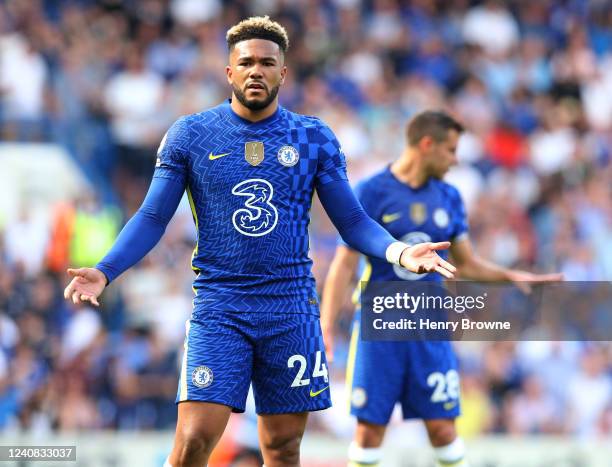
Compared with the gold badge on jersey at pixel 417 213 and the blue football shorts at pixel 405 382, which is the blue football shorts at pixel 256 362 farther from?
the gold badge on jersey at pixel 417 213

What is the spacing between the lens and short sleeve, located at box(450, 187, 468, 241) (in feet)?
26.3

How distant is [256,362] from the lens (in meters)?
5.82

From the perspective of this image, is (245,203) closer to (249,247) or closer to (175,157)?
(249,247)

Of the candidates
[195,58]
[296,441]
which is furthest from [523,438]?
[195,58]

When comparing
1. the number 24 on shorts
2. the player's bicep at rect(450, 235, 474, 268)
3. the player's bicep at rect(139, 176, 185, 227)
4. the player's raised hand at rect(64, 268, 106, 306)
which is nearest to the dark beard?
the player's bicep at rect(139, 176, 185, 227)

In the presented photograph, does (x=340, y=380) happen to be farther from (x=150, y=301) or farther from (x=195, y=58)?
(x=195, y=58)

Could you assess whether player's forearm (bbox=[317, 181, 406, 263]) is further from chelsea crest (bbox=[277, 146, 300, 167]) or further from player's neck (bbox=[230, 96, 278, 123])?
player's neck (bbox=[230, 96, 278, 123])

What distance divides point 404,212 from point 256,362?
2.36m

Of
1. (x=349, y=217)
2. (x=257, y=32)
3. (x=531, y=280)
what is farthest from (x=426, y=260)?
(x=531, y=280)

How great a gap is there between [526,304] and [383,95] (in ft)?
27.5

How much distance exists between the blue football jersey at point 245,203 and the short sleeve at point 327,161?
50mm

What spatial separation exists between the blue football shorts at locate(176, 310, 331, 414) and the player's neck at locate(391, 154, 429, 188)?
233cm

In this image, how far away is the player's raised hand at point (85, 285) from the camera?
17.4ft

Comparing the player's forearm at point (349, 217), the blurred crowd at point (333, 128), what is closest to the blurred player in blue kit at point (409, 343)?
the player's forearm at point (349, 217)
